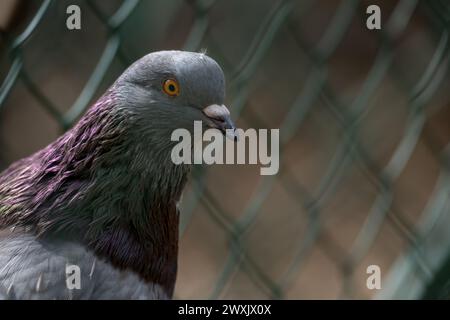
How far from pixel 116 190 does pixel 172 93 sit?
0.14m

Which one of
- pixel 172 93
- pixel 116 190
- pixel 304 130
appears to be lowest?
pixel 304 130

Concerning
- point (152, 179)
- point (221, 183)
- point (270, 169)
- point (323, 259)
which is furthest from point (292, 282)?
point (152, 179)

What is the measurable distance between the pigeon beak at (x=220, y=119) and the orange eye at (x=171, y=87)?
44 millimetres

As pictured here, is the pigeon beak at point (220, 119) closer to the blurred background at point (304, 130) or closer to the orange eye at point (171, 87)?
the orange eye at point (171, 87)

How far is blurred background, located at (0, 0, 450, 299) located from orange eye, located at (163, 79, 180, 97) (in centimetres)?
46

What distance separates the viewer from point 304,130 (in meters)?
2.91

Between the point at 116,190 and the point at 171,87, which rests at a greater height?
the point at 171,87

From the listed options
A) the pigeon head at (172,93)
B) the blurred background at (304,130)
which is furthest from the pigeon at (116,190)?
the blurred background at (304,130)

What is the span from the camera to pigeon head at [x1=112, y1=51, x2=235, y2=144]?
1.21 m

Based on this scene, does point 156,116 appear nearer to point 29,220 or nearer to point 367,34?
point 29,220

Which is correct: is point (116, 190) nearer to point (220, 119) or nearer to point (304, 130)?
point (220, 119)

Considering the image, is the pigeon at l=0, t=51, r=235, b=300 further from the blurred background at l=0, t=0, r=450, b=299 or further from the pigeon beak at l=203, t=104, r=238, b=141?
the blurred background at l=0, t=0, r=450, b=299

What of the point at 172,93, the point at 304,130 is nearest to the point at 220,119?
the point at 172,93

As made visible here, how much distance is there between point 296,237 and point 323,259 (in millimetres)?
98
